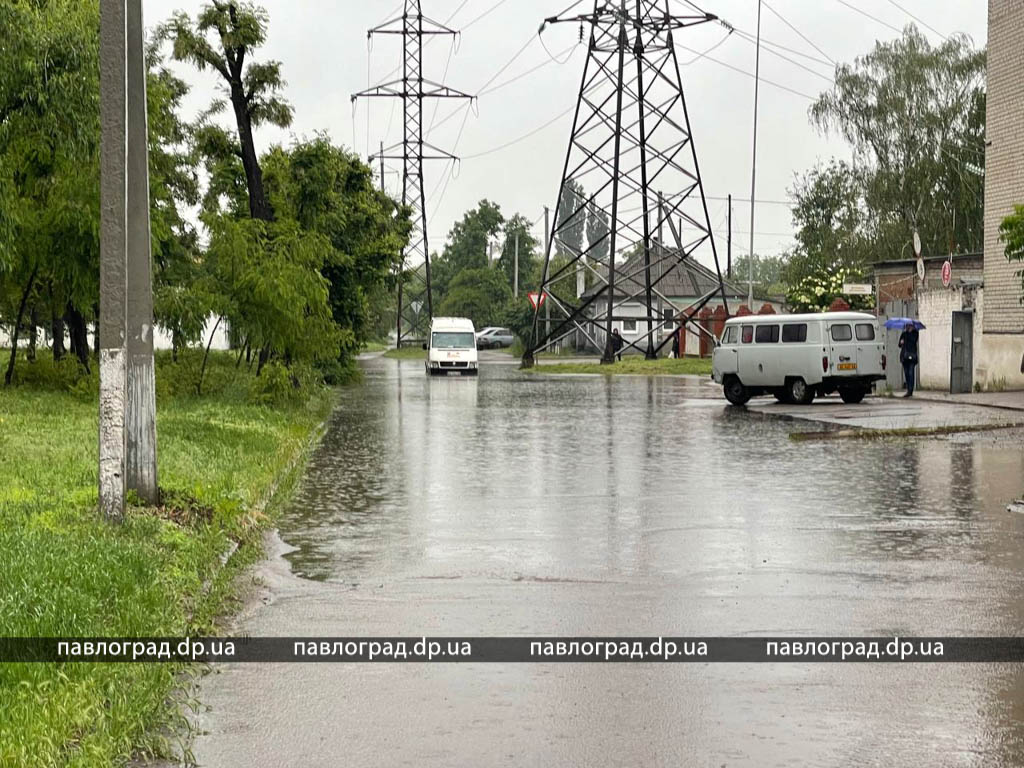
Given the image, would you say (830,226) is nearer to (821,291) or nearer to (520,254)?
(821,291)

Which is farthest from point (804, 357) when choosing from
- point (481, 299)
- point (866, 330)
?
point (481, 299)

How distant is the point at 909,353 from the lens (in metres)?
33.7

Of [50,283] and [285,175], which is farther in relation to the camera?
[285,175]

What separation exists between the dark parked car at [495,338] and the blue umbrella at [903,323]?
66179 mm

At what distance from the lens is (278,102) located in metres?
31.7

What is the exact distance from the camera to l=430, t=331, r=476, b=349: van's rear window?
56062 millimetres

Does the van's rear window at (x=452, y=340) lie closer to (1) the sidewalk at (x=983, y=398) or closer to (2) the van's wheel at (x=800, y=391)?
(1) the sidewalk at (x=983, y=398)

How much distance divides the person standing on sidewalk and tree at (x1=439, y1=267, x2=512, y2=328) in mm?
73075

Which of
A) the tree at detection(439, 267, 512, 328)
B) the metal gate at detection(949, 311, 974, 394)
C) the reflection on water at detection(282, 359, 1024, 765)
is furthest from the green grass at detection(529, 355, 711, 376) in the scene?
the tree at detection(439, 267, 512, 328)

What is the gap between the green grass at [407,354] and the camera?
270 feet

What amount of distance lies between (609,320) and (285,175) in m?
21.8

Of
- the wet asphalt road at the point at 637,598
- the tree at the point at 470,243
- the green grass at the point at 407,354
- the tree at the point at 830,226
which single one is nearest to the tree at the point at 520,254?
the tree at the point at 470,243

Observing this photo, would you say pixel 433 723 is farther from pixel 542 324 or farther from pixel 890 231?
pixel 542 324

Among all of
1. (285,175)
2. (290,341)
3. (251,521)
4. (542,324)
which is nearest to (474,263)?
(542,324)
